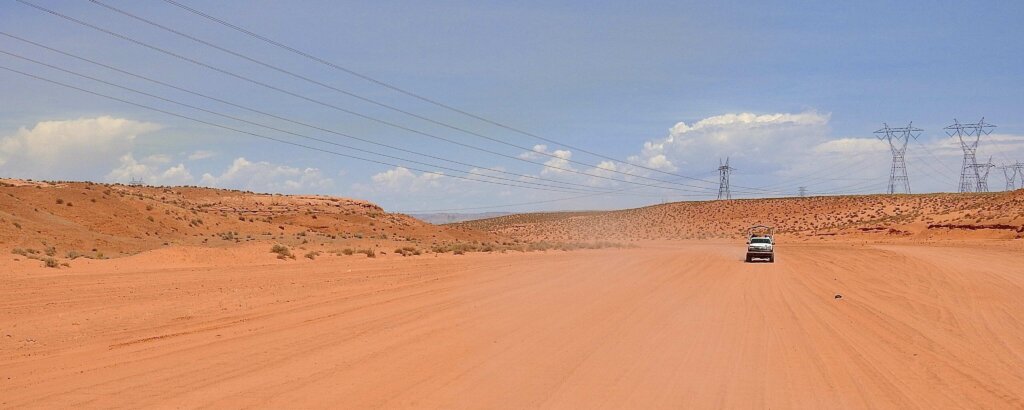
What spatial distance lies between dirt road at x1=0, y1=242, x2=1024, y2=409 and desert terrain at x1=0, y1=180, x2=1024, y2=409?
5 centimetres

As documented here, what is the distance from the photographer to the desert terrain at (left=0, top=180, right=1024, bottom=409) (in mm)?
9195

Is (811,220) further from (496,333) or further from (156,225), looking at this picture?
(496,333)

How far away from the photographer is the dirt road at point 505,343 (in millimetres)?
9102

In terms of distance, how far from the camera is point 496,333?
1388 cm

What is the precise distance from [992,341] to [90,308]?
57.3 feet

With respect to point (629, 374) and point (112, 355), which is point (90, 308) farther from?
point (629, 374)

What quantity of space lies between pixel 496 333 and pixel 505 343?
111 centimetres

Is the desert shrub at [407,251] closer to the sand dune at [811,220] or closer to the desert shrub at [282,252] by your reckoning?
the desert shrub at [282,252]

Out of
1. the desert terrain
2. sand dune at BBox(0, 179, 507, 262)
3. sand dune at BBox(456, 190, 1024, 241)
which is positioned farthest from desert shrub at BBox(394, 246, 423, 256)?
sand dune at BBox(456, 190, 1024, 241)

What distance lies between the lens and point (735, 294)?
21.6 m

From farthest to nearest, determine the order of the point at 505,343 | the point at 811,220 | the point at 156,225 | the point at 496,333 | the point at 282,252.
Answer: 1. the point at 811,220
2. the point at 156,225
3. the point at 282,252
4. the point at 496,333
5. the point at 505,343

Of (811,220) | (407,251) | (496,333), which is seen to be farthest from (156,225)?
(811,220)

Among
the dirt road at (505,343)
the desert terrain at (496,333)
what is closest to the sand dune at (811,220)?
the desert terrain at (496,333)

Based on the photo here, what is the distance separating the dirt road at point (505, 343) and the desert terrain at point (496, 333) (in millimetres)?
53
